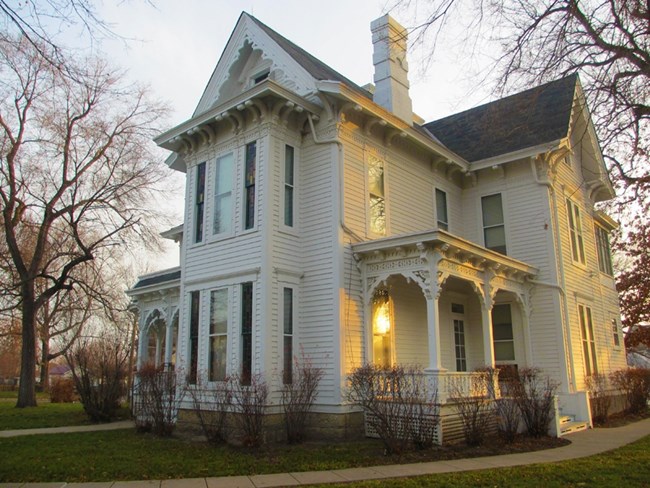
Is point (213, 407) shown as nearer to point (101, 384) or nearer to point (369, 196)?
point (369, 196)

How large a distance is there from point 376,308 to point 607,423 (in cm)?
742

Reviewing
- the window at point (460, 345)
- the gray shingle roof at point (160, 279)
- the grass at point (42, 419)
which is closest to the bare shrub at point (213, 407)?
the grass at point (42, 419)

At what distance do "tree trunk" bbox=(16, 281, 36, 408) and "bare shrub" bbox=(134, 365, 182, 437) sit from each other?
11.6m

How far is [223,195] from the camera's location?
13.5 m

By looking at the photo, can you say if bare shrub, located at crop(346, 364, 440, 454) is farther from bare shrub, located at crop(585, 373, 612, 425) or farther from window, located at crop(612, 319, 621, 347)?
window, located at crop(612, 319, 621, 347)

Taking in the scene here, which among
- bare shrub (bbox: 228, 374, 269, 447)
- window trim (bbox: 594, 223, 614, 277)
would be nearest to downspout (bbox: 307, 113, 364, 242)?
bare shrub (bbox: 228, 374, 269, 447)

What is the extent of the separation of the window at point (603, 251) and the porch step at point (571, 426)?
8.38 meters

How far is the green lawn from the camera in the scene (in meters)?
7.51

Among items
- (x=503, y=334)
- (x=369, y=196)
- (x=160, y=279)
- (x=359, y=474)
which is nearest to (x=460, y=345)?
(x=503, y=334)

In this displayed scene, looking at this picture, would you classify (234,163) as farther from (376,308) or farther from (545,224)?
(545,224)

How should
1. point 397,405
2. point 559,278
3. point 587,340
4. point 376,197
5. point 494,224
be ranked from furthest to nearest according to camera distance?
point 587,340
point 494,224
point 559,278
point 376,197
point 397,405

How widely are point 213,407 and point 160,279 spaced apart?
25.5 ft

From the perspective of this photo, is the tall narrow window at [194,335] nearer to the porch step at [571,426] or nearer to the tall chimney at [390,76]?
the tall chimney at [390,76]

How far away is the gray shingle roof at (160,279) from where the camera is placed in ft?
58.5
